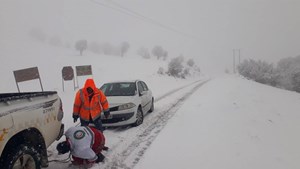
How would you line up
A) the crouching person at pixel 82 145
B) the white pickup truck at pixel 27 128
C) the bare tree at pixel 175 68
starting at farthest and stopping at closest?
1. the bare tree at pixel 175 68
2. the crouching person at pixel 82 145
3. the white pickup truck at pixel 27 128

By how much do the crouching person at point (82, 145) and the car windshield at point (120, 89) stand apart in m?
3.89

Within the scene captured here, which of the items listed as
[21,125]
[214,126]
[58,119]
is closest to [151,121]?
[214,126]

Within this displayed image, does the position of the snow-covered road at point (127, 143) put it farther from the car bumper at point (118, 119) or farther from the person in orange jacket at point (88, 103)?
the person in orange jacket at point (88, 103)

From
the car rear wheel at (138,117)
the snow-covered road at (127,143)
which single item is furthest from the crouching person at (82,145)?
the car rear wheel at (138,117)

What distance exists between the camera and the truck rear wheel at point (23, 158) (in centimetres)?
317

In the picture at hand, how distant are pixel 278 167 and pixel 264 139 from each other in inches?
82.8

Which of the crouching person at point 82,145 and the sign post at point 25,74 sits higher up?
the sign post at point 25,74

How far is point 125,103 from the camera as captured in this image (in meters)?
7.83

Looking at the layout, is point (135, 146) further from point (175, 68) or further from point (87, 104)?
point (175, 68)

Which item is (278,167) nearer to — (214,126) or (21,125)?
(214,126)

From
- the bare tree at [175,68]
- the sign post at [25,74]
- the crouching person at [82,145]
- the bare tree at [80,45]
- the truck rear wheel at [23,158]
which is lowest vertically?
the bare tree at [175,68]

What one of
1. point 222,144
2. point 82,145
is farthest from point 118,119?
point 222,144

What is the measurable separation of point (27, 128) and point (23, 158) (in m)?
0.43

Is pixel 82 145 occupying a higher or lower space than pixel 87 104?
lower
